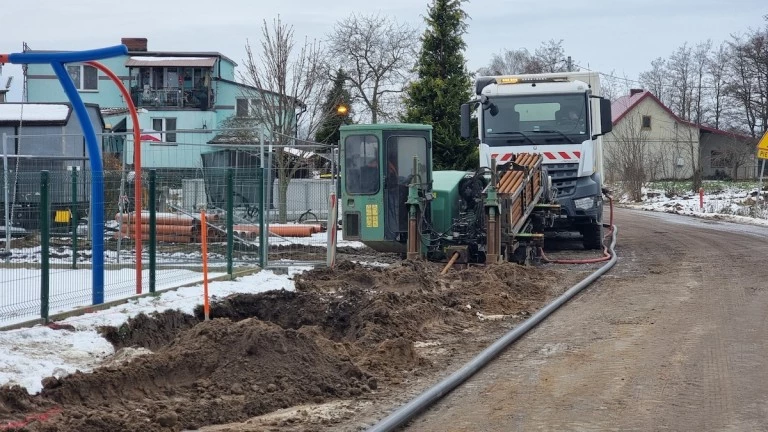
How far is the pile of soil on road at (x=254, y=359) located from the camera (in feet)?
22.3

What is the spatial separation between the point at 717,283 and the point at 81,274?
29.7ft

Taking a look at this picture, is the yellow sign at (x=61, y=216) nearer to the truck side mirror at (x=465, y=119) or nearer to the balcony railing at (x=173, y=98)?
the truck side mirror at (x=465, y=119)

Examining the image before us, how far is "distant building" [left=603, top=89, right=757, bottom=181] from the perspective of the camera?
68.0 metres

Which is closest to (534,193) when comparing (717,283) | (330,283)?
(717,283)

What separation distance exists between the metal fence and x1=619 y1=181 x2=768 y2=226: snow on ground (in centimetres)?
1778

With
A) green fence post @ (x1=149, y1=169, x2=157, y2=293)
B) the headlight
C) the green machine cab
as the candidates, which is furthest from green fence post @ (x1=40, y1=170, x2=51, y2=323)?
the headlight

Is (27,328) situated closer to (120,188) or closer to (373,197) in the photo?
(120,188)

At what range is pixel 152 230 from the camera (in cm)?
1220

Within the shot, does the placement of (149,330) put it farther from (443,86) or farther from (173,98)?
(173,98)

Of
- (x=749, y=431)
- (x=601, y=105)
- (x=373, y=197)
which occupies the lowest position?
(x=749, y=431)

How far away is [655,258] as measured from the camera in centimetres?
1848

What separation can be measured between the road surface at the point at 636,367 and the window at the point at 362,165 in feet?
14.0

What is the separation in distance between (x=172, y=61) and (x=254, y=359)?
132 ft

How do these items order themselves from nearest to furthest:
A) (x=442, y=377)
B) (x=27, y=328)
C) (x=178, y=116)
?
(x=442, y=377), (x=27, y=328), (x=178, y=116)
